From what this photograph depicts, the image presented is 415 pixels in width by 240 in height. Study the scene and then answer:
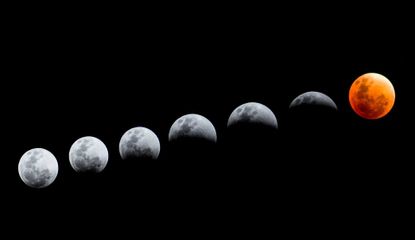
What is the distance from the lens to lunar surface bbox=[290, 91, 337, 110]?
389 inches

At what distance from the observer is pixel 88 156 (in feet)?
32.4

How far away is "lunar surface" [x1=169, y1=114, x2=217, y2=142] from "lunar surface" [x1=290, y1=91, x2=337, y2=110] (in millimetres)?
1904

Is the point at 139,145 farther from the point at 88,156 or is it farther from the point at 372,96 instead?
the point at 372,96

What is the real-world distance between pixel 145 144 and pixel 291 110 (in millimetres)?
3283

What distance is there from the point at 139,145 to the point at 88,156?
1126mm

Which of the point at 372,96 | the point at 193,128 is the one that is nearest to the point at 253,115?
the point at 193,128

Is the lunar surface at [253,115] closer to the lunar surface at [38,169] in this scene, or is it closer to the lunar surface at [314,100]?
the lunar surface at [314,100]

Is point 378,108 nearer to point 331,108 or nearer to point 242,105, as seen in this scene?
point 331,108

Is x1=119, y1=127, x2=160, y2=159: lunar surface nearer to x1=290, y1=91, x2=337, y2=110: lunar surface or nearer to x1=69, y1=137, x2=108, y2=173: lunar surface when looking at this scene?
x1=69, y1=137, x2=108, y2=173: lunar surface

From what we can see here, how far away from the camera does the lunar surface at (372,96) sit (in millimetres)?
9531

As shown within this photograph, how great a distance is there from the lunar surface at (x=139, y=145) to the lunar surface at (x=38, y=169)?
1.56m

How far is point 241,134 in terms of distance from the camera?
9.76 m

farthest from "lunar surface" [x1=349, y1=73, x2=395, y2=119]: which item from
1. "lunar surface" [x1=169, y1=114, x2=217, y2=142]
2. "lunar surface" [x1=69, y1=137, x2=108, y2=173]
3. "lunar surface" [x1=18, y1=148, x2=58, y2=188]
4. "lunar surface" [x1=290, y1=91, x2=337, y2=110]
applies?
"lunar surface" [x1=18, y1=148, x2=58, y2=188]

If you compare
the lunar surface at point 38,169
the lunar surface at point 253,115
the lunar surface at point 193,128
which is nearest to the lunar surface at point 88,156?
the lunar surface at point 38,169
